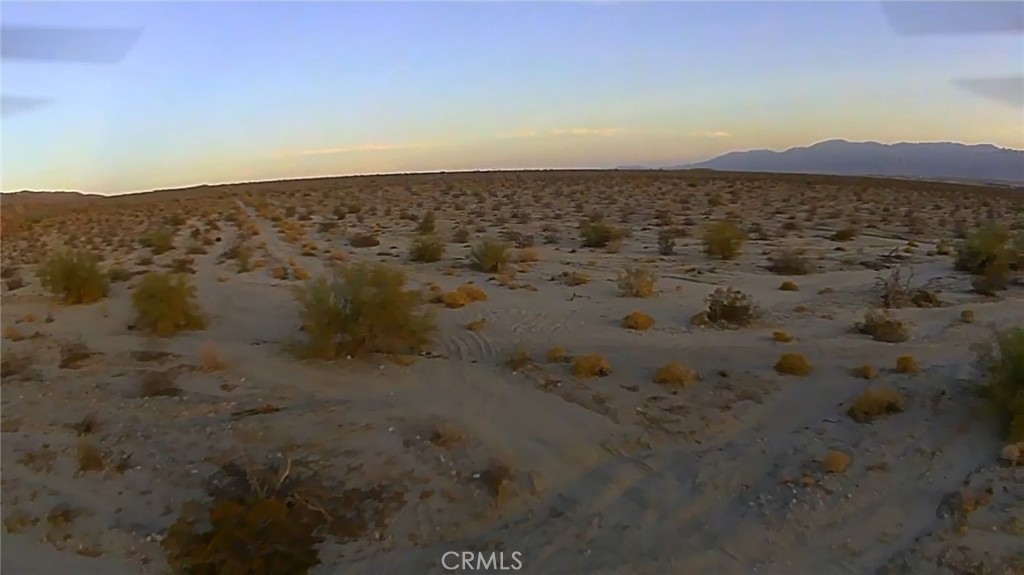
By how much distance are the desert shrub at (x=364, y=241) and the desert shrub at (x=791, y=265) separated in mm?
11892

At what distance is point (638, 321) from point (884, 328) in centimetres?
344

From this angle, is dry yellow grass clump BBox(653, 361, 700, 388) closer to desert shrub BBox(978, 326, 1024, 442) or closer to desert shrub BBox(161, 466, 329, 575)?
desert shrub BBox(978, 326, 1024, 442)

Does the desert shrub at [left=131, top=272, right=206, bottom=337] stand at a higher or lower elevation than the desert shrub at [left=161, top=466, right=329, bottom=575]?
higher

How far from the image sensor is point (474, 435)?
9.09 meters

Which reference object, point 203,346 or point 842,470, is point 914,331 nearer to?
point 842,470

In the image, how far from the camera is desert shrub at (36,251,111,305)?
17281 mm

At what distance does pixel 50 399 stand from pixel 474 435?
5895mm

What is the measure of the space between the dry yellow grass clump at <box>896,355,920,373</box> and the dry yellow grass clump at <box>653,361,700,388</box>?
2365 millimetres

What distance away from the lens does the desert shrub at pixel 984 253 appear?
17.2m

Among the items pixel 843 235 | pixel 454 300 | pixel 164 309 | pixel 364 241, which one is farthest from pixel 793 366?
pixel 364 241

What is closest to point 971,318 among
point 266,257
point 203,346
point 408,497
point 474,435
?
point 474,435

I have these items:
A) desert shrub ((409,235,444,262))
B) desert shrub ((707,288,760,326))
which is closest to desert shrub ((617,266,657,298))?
desert shrub ((707,288,760,326))

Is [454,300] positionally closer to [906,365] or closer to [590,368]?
[590,368]

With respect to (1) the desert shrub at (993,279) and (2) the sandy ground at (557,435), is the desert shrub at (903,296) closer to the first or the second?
(2) the sandy ground at (557,435)
